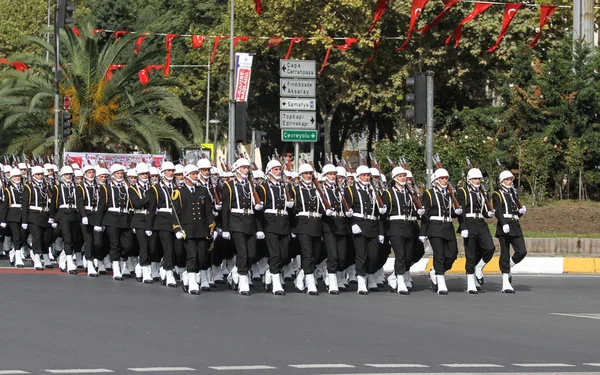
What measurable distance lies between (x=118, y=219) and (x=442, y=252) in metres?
5.31

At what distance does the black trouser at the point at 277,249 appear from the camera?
18.4 meters

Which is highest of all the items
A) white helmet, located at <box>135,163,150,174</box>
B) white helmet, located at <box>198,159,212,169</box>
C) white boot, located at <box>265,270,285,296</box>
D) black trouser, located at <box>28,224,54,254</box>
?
white helmet, located at <box>198,159,212,169</box>

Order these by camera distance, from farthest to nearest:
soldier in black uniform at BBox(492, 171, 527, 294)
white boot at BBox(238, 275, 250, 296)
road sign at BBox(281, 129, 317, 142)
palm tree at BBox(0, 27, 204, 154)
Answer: palm tree at BBox(0, 27, 204, 154)
road sign at BBox(281, 129, 317, 142)
soldier in black uniform at BBox(492, 171, 527, 294)
white boot at BBox(238, 275, 250, 296)

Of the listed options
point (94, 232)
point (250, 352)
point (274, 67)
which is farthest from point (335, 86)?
point (250, 352)

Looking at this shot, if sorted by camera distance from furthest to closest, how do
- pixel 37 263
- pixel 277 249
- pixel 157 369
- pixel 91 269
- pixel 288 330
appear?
pixel 37 263
pixel 91 269
pixel 277 249
pixel 288 330
pixel 157 369

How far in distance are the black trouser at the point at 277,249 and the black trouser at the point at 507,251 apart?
315 cm

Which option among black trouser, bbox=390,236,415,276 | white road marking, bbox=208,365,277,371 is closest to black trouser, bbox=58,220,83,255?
black trouser, bbox=390,236,415,276

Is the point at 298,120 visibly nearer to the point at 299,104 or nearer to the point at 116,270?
the point at 299,104

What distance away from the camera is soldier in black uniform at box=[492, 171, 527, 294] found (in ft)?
62.7

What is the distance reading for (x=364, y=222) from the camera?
62.4ft

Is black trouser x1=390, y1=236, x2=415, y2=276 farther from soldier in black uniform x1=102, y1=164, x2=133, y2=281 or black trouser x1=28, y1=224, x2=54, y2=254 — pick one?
black trouser x1=28, y1=224, x2=54, y2=254

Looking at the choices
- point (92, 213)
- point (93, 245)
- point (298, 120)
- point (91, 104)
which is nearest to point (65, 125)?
point (91, 104)

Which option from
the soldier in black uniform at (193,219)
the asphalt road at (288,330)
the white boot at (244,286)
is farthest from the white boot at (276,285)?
the soldier in black uniform at (193,219)

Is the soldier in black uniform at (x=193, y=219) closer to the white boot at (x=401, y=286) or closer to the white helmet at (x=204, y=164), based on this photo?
the white helmet at (x=204, y=164)
